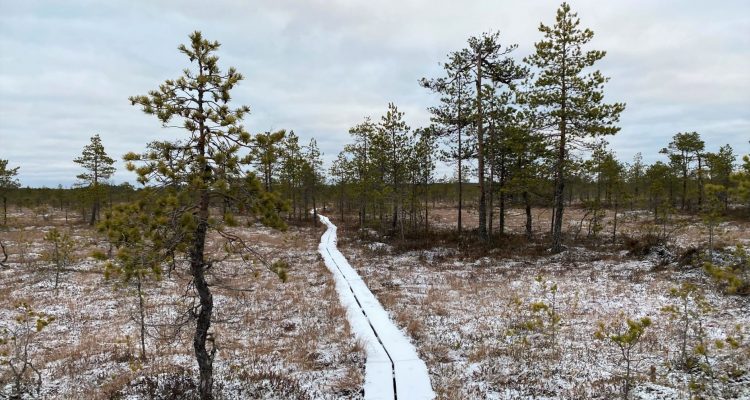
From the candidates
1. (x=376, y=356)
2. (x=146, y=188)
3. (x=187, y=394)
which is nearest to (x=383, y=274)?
(x=376, y=356)

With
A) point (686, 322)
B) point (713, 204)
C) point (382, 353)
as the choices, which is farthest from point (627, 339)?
point (713, 204)

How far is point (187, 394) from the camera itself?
25.5ft

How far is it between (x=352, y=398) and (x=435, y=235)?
76.8 feet

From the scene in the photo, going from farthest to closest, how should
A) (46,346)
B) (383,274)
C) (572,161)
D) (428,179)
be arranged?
1. (428,179)
2. (572,161)
3. (383,274)
4. (46,346)

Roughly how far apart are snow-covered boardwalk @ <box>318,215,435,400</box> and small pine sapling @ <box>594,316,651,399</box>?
11.5 feet

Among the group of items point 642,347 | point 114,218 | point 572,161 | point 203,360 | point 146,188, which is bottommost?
point 642,347

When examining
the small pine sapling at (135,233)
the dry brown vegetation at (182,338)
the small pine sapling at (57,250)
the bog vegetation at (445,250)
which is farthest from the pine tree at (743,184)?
the small pine sapling at (57,250)

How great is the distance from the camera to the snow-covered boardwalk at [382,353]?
8.19 metres

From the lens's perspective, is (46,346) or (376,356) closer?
(376,356)

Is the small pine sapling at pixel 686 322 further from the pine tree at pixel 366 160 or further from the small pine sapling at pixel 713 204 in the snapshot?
the pine tree at pixel 366 160

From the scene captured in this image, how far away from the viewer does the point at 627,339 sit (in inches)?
240

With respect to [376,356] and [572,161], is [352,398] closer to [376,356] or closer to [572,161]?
[376,356]

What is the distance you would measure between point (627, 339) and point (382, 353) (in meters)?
5.76

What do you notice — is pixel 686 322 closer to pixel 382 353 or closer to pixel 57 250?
pixel 382 353
